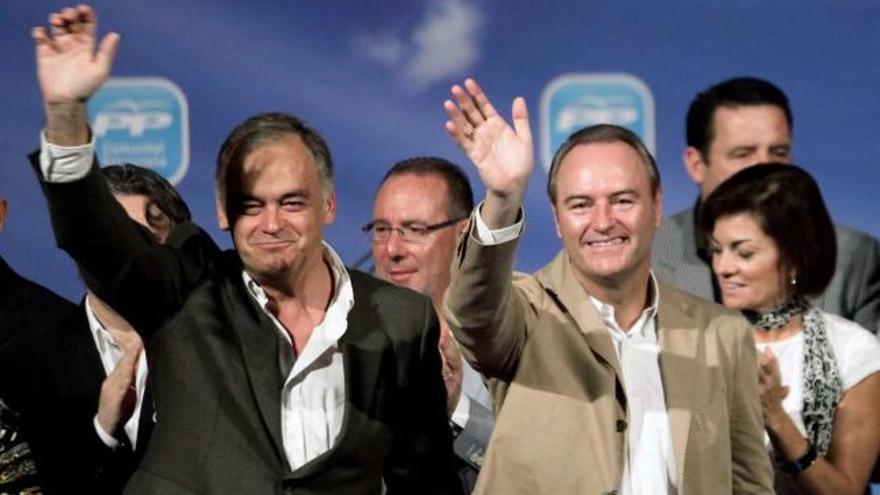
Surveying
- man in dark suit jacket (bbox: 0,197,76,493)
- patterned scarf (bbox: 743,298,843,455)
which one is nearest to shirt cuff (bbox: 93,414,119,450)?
man in dark suit jacket (bbox: 0,197,76,493)

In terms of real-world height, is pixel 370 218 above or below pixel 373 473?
above

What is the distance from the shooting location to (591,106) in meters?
4.55

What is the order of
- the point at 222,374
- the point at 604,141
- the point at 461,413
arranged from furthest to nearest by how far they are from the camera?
the point at 461,413 < the point at 604,141 < the point at 222,374

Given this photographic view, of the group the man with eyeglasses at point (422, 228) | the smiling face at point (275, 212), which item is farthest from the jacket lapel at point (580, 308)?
→ the man with eyeglasses at point (422, 228)

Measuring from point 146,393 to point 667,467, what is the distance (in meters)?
0.99

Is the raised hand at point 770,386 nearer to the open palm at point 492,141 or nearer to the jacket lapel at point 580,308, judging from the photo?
the jacket lapel at point 580,308

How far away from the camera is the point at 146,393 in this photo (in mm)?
3062

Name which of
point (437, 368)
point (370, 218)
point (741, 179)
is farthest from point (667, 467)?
point (370, 218)

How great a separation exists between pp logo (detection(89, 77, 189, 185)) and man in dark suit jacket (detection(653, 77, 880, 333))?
4.51ft

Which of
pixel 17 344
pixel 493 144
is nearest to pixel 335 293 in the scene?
pixel 493 144

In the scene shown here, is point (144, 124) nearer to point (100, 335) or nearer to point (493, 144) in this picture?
point (100, 335)

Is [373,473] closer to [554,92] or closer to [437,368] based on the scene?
[437,368]

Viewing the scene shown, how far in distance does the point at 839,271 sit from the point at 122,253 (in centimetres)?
222

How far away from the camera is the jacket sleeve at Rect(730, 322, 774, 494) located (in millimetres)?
3209
